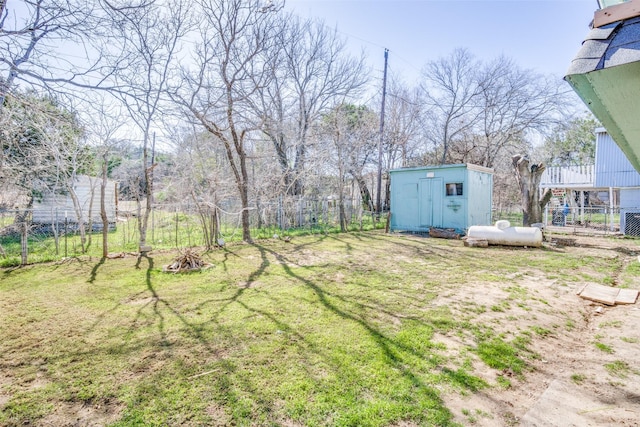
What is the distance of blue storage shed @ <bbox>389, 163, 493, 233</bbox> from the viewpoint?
10.6m

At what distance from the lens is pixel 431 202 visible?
444 inches

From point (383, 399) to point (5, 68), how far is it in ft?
14.7

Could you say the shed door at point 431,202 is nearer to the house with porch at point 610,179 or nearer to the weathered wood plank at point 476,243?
the weathered wood plank at point 476,243

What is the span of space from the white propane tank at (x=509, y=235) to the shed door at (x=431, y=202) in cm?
231

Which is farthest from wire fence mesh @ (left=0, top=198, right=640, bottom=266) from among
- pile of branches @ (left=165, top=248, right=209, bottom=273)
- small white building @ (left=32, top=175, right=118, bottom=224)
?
pile of branches @ (left=165, top=248, right=209, bottom=273)

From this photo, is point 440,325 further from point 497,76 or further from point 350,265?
point 497,76

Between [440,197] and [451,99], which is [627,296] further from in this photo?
[451,99]

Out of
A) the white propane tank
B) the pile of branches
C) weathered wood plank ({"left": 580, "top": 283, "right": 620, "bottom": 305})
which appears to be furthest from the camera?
the white propane tank

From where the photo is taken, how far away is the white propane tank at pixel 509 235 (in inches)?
327

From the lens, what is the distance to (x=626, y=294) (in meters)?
4.34

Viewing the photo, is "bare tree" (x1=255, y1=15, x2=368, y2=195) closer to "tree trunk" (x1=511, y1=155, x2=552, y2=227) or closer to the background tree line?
the background tree line

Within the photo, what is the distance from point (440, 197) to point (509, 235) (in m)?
2.97

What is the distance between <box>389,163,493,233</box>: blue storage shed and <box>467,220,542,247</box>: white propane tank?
6.06ft

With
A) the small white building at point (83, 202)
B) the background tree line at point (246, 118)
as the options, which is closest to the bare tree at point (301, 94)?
the background tree line at point (246, 118)
